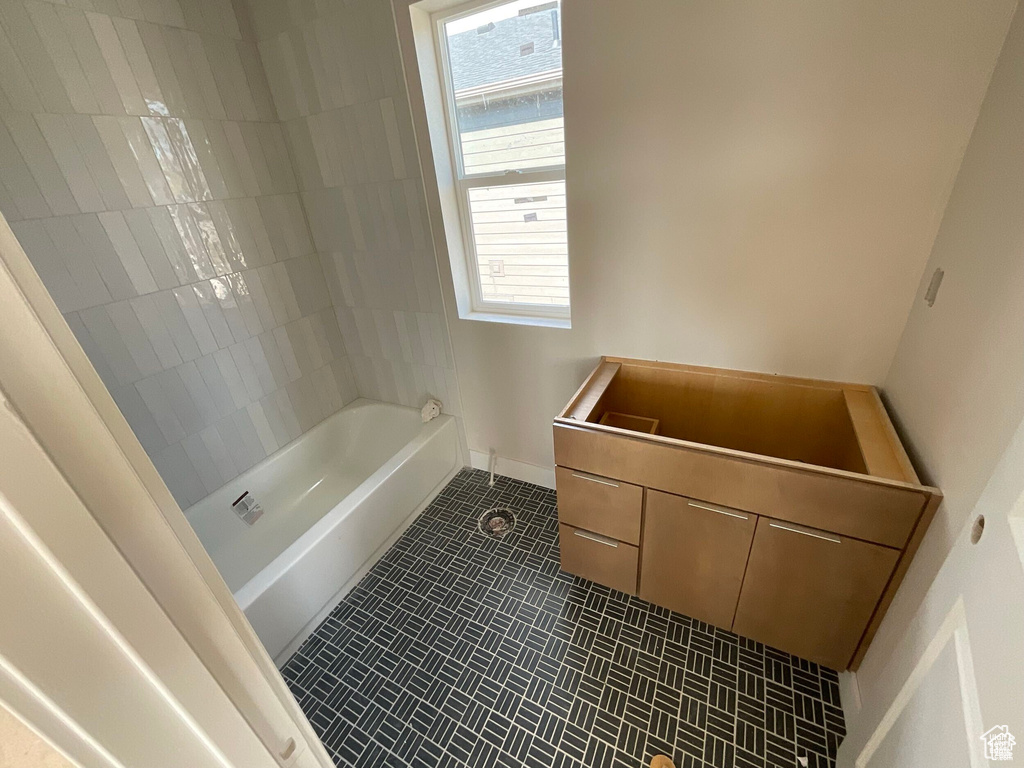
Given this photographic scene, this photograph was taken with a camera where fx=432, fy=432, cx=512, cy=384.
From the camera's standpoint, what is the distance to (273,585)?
156cm

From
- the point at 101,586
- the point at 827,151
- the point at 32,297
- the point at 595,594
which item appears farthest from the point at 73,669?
the point at 827,151

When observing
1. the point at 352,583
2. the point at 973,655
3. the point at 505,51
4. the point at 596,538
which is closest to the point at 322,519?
the point at 352,583

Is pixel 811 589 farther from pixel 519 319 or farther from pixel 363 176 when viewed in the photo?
pixel 363 176

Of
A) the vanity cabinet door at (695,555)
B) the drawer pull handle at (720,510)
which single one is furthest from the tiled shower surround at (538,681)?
the drawer pull handle at (720,510)

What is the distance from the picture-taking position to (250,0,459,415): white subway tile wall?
1755 mm

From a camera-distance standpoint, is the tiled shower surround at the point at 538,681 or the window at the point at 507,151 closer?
the tiled shower surround at the point at 538,681

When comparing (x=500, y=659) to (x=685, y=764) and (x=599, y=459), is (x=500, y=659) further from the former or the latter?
(x=599, y=459)

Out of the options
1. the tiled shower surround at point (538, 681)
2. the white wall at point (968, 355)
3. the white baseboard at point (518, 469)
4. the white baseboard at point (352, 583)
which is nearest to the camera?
the white wall at point (968, 355)

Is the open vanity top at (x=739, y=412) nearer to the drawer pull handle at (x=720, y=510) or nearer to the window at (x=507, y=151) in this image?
the drawer pull handle at (x=720, y=510)

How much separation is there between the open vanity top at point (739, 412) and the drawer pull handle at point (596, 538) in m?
0.43

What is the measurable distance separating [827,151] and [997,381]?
771 millimetres

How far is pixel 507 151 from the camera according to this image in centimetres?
181

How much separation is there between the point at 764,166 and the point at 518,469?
5.68ft

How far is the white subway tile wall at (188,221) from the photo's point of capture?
4.70ft
